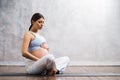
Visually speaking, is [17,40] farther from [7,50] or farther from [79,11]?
[79,11]

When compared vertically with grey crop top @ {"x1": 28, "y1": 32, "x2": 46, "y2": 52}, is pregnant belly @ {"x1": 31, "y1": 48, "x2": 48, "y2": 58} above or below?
below

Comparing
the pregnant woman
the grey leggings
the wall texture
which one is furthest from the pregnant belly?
the wall texture

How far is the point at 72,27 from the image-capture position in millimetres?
6352

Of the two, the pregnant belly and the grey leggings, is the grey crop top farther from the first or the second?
the grey leggings

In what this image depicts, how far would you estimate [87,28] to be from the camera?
21.0ft

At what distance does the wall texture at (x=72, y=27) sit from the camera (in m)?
6.21

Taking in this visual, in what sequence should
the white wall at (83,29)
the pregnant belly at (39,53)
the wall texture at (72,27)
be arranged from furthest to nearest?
the white wall at (83,29)
the wall texture at (72,27)
the pregnant belly at (39,53)

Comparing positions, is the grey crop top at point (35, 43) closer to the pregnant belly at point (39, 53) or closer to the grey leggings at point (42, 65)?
the pregnant belly at point (39, 53)

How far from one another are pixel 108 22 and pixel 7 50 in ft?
8.11

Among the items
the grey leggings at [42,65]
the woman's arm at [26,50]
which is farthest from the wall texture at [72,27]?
the woman's arm at [26,50]

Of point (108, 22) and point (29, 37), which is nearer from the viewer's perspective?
point (29, 37)

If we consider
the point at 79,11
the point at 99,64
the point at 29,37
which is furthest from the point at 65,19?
the point at 29,37

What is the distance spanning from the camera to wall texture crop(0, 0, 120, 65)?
621 cm

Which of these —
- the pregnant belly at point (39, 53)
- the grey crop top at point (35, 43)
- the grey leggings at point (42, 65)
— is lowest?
the grey leggings at point (42, 65)
